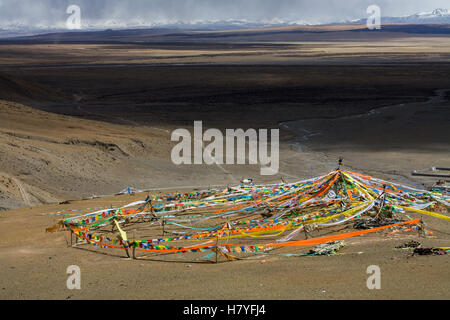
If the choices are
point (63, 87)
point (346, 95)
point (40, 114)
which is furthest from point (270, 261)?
point (63, 87)

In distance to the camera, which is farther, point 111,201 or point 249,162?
point 249,162

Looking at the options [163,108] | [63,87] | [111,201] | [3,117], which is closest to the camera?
[111,201]

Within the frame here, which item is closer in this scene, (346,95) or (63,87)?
(346,95)

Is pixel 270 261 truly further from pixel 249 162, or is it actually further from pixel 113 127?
pixel 113 127

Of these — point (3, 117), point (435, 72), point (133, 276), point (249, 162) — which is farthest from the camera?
point (435, 72)

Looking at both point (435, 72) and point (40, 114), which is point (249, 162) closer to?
point (40, 114)

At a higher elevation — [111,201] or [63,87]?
[63,87]

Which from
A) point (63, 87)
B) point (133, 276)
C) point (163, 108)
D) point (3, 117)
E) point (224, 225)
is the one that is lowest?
point (133, 276)

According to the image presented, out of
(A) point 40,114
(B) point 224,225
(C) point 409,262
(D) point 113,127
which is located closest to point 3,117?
(A) point 40,114

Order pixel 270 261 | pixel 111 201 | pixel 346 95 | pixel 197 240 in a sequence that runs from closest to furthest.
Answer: pixel 270 261 < pixel 197 240 < pixel 111 201 < pixel 346 95
